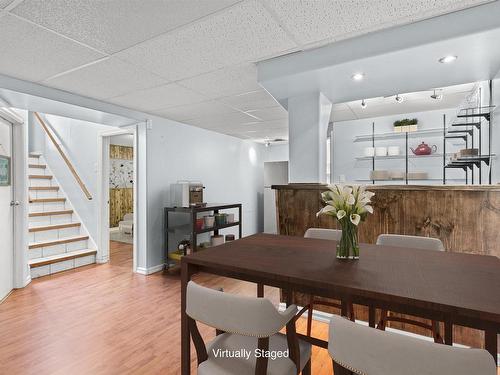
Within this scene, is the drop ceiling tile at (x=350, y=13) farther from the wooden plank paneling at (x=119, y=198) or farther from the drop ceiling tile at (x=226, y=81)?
the wooden plank paneling at (x=119, y=198)

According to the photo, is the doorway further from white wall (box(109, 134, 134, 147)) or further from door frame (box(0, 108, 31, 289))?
→ door frame (box(0, 108, 31, 289))

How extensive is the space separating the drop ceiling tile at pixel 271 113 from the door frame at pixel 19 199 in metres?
2.84

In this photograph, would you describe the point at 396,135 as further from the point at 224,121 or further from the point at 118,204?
the point at 118,204

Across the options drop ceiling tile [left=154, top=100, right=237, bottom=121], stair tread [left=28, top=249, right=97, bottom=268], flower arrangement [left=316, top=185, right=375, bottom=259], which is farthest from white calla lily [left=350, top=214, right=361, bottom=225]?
stair tread [left=28, top=249, right=97, bottom=268]

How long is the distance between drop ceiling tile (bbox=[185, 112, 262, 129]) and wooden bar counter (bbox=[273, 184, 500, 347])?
6.31 ft

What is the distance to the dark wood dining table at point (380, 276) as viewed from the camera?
939 millimetres

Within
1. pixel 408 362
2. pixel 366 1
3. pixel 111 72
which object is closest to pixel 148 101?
pixel 111 72

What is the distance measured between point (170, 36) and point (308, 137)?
1.60 meters

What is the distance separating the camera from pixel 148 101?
3.50 metres

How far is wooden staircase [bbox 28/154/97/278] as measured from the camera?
4188 mm

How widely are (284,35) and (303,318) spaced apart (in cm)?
239

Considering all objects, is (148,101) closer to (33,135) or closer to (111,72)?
(111,72)

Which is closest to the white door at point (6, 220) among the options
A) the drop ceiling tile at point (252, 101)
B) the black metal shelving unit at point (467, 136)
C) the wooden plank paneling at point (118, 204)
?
the drop ceiling tile at point (252, 101)

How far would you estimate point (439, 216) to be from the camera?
233 centimetres
